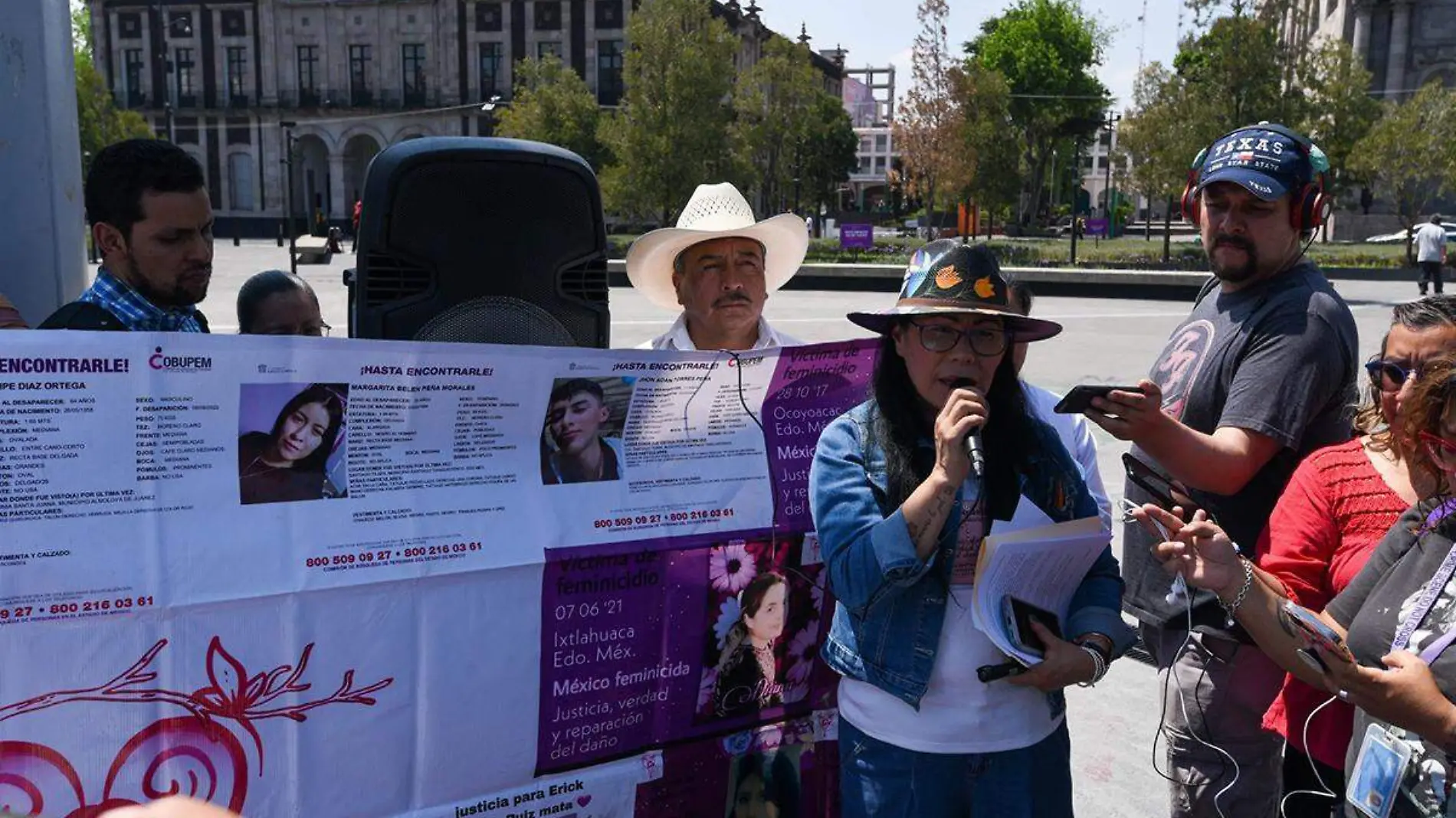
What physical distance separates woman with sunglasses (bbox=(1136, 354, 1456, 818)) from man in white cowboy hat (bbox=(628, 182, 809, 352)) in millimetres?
1752

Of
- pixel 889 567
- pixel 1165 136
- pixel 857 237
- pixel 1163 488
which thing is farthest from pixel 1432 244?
pixel 889 567

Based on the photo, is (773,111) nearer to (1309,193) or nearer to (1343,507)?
(1309,193)

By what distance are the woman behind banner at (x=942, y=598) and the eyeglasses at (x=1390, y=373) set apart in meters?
0.71

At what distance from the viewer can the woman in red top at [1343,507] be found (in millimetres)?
2320

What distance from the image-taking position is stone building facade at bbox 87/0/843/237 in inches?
2438

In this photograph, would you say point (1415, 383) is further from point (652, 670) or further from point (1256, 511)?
point (652, 670)

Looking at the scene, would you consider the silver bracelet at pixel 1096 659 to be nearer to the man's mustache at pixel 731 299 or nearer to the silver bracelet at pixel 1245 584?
the silver bracelet at pixel 1245 584

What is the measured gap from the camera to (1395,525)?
2.15 meters

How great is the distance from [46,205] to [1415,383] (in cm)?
373

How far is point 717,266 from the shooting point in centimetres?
379

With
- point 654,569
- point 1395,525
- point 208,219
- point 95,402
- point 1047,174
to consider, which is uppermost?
point 1047,174

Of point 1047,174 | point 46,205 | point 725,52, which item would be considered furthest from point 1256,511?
point 1047,174

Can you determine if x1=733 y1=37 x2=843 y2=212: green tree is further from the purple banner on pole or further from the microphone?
the microphone

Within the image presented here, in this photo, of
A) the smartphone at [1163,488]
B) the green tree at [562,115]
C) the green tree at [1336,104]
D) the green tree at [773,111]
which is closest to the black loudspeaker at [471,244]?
the smartphone at [1163,488]
